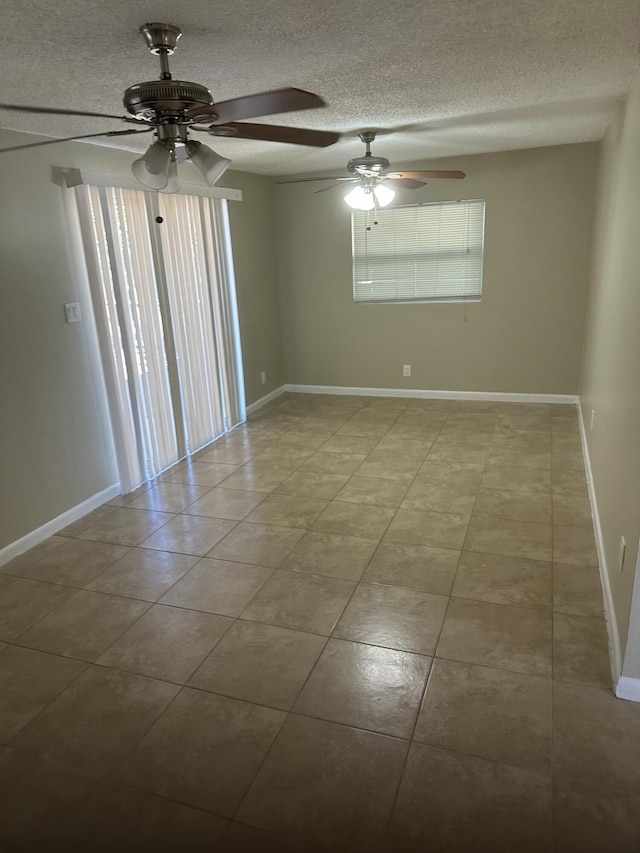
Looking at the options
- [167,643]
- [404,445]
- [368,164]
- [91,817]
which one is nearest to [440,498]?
[404,445]

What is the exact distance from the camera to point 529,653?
2213mm

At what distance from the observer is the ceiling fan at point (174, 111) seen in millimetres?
1684

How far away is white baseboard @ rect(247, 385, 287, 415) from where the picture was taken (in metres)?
5.62

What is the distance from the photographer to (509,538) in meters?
3.06

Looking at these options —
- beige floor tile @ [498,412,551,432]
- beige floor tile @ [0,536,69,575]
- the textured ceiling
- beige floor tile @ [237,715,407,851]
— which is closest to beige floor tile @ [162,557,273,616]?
beige floor tile @ [237,715,407,851]

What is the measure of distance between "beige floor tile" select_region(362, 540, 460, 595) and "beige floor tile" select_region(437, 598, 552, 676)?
0.17m

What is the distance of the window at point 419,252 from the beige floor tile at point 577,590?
129 inches

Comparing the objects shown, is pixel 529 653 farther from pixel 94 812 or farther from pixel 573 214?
pixel 573 214

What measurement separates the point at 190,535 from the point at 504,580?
5.63 feet

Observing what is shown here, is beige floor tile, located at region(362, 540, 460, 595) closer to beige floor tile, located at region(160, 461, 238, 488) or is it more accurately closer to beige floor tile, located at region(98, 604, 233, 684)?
beige floor tile, located at region(98, 604, 233, 684)

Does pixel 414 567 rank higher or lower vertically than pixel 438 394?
lower

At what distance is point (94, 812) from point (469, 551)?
1989 millimetres

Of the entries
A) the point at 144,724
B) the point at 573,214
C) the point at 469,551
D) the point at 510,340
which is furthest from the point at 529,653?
the point at 573,214

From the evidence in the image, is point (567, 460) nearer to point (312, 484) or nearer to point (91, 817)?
point (312, 484)
